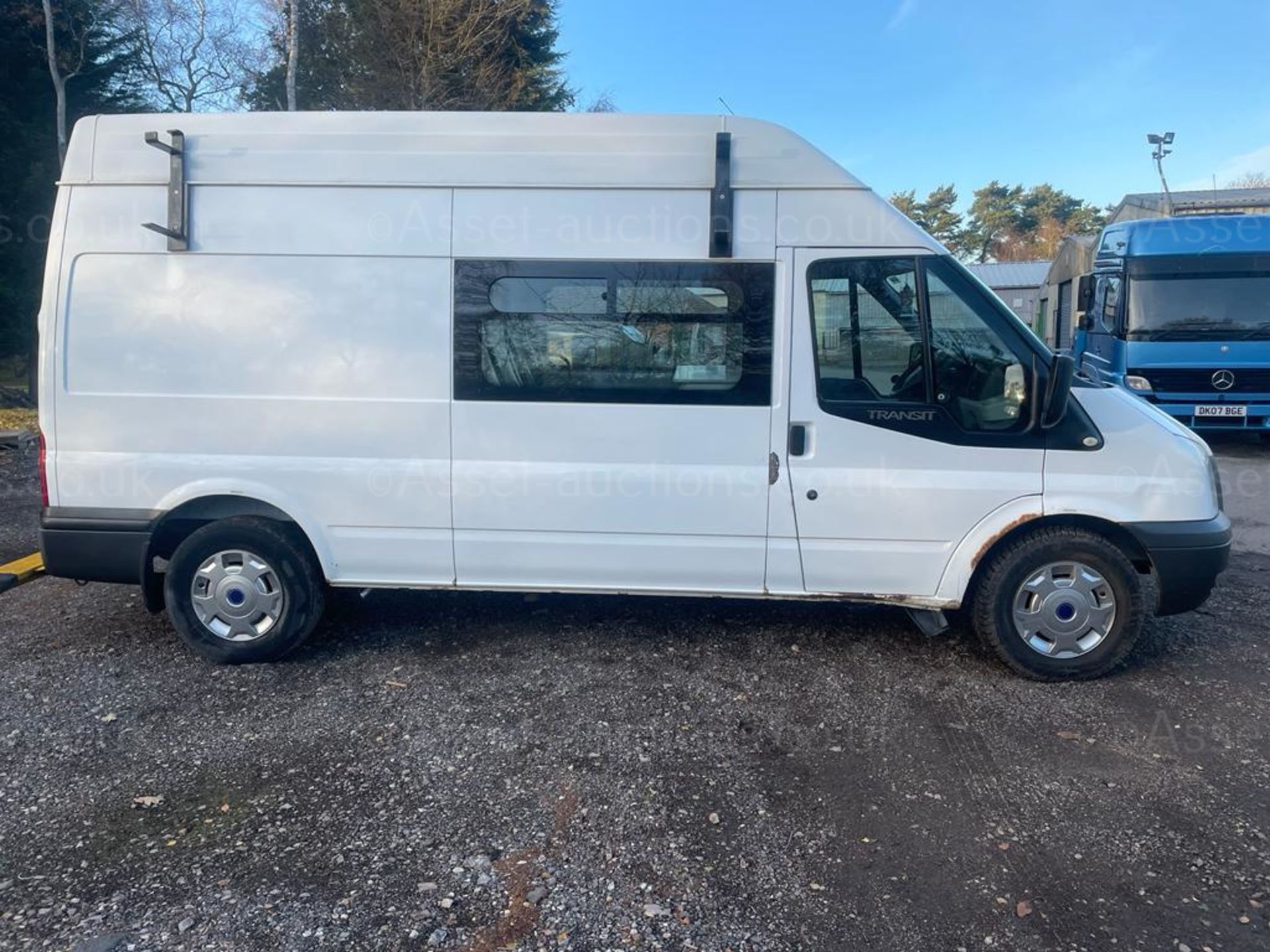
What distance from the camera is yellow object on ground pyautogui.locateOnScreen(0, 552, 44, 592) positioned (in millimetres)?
5625

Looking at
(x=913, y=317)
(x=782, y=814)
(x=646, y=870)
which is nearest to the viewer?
(x=646, y=870)

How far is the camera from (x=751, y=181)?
404 centimetres

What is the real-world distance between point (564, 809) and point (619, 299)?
229 cm

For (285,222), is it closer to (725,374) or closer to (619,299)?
(619,299)

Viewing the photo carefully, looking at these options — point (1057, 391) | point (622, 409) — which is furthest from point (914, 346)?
point (622, 409)

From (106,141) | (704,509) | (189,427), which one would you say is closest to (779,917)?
(704,509)

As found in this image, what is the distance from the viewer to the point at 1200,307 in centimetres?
1077

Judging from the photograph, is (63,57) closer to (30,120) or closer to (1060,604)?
(30,120)

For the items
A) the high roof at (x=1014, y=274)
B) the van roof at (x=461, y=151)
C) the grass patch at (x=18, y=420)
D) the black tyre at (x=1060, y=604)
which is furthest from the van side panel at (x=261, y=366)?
the high roof at (x=1014, y=274)

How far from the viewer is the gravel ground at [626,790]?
2578 millimetres

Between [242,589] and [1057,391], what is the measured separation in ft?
13.4

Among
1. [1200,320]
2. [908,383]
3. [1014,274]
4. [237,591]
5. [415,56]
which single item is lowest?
[237,591]

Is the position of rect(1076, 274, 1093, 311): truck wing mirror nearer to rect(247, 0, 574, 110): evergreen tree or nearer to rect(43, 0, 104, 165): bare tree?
rect(247, 0, 574, 110): evergreen tree

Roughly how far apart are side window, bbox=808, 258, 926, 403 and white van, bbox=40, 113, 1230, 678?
0.02 metres
